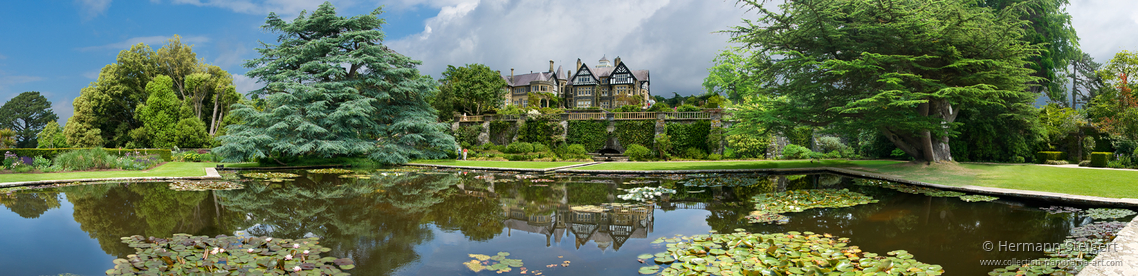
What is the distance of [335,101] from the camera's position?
2259cm

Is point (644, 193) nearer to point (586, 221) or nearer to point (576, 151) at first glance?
point (586, 221)

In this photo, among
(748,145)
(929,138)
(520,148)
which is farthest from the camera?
(520,148)

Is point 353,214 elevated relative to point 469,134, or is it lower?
lower

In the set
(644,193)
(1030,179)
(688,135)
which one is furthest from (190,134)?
(1030,179)

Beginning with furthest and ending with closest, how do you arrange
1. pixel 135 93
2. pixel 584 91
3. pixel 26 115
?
pixel 584 91 → pixel 26 115 → pixel 135 93

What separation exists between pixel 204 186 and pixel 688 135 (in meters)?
22.3

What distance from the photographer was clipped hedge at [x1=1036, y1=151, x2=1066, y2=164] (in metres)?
19.2

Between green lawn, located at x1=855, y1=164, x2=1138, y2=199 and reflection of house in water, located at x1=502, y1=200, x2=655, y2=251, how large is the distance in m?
9.04

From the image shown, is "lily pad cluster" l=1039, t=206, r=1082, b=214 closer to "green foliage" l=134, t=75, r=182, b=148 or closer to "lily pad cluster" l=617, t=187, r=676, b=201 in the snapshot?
"lily pad cluster" l=617, t=187, r=676, b=201

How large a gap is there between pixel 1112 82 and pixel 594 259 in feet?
87.2

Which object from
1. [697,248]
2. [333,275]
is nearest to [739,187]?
[697,248]

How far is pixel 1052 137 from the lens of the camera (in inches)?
797

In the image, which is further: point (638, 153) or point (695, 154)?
point (695, 154)

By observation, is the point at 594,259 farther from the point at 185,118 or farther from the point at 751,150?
the point at 185,118
